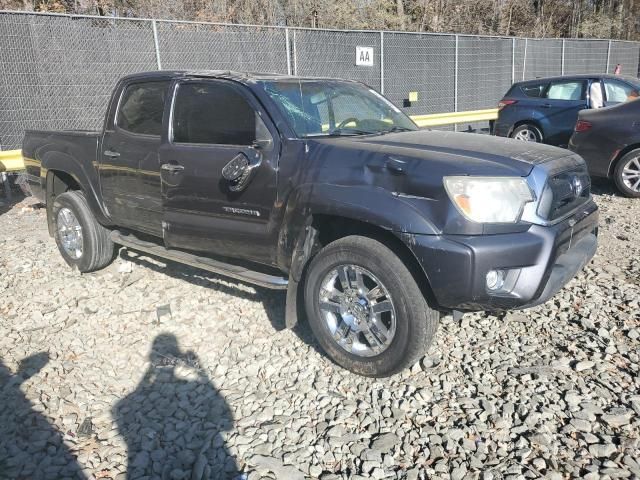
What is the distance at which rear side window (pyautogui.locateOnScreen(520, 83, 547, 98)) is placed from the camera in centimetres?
1107

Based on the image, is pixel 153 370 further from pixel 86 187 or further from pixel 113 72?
pixel 113 72

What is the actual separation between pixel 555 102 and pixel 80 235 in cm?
904

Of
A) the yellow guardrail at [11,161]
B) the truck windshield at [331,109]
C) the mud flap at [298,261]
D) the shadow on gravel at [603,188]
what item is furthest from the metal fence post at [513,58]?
the mud flap at [298,261]

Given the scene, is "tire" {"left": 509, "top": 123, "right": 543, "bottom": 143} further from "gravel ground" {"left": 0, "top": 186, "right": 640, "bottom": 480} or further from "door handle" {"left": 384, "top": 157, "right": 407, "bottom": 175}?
"door handle" {"left": 384, "top": 157, "right": 407, "bottom": 175}

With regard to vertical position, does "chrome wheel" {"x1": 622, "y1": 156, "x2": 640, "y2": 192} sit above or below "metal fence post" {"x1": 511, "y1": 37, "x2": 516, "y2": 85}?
below

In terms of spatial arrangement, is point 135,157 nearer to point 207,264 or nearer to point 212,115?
point 212,115

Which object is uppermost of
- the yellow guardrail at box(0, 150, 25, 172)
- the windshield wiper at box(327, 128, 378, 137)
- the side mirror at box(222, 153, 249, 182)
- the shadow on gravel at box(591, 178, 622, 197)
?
the windshield wiper at box(327, 128, 378, 137)

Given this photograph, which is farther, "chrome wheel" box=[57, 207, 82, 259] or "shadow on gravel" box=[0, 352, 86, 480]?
"chrome wheel" box=[57, 207, 82, 259]

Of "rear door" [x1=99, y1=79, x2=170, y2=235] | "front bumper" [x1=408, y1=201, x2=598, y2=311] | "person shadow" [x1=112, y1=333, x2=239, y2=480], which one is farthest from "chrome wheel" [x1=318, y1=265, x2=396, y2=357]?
"rear door" [x1=99, y1=79, x2=170, y2=235]

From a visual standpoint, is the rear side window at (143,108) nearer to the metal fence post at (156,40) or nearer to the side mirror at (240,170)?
the side mirror at (240,170)

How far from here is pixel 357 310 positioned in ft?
11.1

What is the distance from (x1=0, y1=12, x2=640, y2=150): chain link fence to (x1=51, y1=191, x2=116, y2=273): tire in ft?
13.2

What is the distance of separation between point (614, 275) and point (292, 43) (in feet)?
27.4

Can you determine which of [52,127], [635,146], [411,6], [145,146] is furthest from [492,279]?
[411,6]
